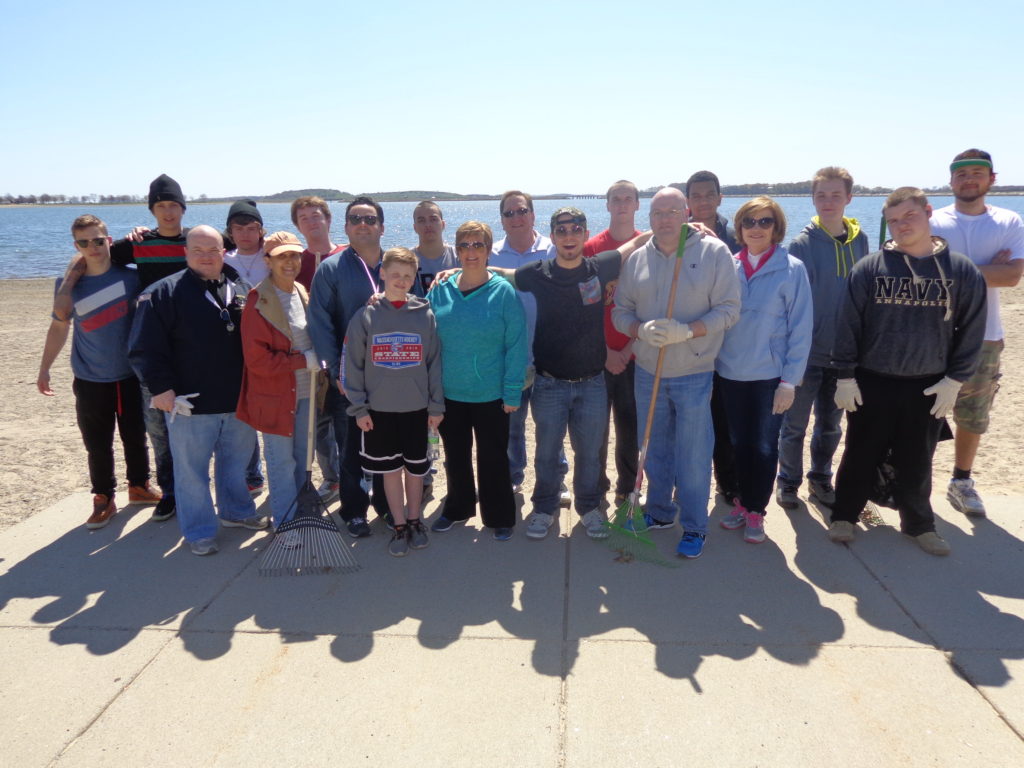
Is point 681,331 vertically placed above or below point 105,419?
above

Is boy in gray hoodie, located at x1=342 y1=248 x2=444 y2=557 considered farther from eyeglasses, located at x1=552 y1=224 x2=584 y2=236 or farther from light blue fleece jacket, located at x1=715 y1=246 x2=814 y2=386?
light blue fleece jacket, located at x1=715 y1=246 x2=814 y2=386

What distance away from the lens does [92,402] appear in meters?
4.39

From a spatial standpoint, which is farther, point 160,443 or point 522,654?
point 160,443

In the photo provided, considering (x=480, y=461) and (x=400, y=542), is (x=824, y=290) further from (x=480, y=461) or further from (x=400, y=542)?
(x=400, y=542)

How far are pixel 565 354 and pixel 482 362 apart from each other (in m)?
0.51

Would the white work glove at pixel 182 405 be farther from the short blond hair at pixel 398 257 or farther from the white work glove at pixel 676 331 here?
the white work glove at pixel 676 331

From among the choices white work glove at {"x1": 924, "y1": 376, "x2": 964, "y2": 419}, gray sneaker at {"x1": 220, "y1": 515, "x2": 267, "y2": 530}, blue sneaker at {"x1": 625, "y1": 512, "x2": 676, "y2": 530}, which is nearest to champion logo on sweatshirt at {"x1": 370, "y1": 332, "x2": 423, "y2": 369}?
gray sneaker at {"x1": 220, "y1": 515, "x2": 267, "y2": 530}

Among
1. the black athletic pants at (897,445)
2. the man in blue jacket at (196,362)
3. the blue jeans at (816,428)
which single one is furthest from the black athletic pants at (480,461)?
the black athletic pants at (897,445)

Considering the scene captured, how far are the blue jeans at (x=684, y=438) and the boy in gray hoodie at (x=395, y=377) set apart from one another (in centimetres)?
134

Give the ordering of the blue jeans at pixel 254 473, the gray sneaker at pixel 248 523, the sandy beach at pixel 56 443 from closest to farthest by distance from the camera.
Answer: the gray sneaker at pixel 248 523, the sandy beach at pixel 56 443, the blue jeans at pixel 254 473

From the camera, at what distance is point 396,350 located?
375 centimetres

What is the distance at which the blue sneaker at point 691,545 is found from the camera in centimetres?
389

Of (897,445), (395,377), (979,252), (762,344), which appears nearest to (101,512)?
(395,377)

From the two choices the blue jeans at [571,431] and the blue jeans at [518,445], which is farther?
the blue jeans at [518,445]
